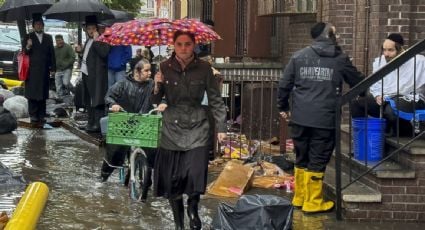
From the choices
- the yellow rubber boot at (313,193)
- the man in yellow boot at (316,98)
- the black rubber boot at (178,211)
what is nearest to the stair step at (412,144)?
the man in yellow boot at (316,98)

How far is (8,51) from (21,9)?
950cm

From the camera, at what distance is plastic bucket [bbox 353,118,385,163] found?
7.27m

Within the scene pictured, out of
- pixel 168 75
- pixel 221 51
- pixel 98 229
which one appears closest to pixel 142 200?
pixel 98 229

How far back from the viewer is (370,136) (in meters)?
7.32

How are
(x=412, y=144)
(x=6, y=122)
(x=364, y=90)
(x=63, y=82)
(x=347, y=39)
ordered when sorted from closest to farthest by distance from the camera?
1. (x=364, y=90)
2. (x=412, y=144)
3. (x=347, y=39)
4. (x=6, y=122)
5. (x=63, y=82)

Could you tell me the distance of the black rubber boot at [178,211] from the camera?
6.52m

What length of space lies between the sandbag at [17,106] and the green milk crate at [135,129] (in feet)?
24.1

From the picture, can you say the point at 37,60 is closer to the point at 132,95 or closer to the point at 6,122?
the point at 6,122

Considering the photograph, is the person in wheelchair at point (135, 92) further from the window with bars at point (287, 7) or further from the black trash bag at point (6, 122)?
the black trash bag at point (6, 122)

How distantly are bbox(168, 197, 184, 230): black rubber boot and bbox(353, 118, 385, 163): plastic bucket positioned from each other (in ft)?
6.27

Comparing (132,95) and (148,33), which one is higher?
(148,33)

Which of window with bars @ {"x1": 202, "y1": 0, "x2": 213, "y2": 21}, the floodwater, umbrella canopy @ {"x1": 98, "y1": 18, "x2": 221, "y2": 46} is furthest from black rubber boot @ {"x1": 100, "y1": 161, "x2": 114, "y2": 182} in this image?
window with bars @ {"x1": 202, "y1": 0, "x2": 213, "y2": 21}

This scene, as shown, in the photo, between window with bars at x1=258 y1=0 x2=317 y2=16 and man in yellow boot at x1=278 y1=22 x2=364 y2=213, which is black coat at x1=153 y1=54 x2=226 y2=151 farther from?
window with bars at x1=258 y1=0 x2=317 y2=16

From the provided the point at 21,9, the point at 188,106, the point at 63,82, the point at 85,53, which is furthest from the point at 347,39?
the point at 63,82
